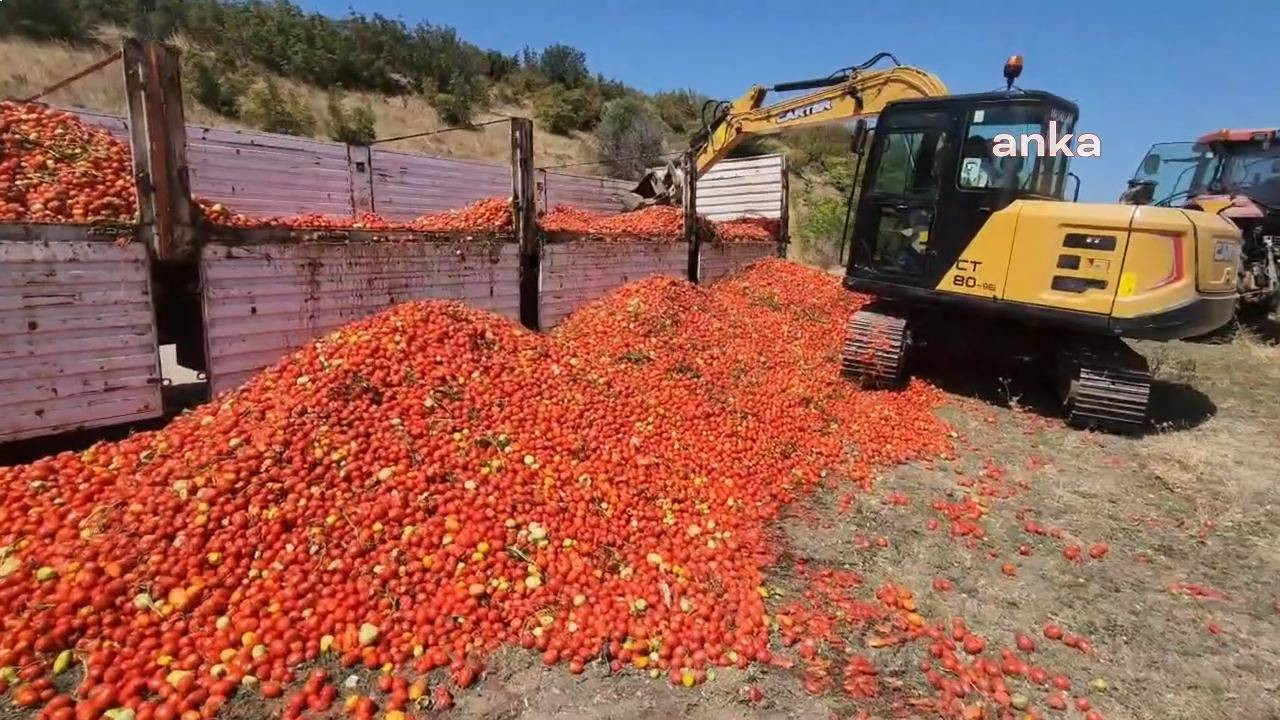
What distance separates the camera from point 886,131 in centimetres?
773

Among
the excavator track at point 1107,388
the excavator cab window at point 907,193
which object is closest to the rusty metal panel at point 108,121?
the excavator cab window at point 907,193

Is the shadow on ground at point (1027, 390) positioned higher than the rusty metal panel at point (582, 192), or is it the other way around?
the rusty metal panel at point (582, 192)

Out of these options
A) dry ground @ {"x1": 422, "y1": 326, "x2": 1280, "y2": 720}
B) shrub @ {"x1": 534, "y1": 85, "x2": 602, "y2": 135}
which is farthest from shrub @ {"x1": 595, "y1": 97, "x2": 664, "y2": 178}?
dry ground @ {"x1": 422, "y1": 326, "x2": 1280, "y2": 720}

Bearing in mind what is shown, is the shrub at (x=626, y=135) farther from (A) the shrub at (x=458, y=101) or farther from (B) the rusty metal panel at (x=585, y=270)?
(B) the rusty metal panel at (x=585, y=270)

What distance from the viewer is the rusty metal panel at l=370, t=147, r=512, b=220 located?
998cm

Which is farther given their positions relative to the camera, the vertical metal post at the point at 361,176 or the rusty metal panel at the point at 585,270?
the vertical metal post at the point at 361,176

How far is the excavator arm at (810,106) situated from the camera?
29.0 feet

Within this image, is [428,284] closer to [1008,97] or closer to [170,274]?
[170,274]

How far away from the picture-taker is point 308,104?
23.9 meters

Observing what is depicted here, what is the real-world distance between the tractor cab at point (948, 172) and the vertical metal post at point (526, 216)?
4.03 meters

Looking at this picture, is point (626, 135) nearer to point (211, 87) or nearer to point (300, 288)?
point (211, 87)

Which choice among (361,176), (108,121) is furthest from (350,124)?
(108,121)

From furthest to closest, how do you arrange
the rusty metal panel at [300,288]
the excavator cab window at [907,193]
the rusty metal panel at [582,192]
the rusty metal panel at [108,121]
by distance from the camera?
the rusty metal panel at [582,192] < the excavator cab window at [907,193] < the rusty metal panel at [108,121] < the rusty metal panel at [300,288]

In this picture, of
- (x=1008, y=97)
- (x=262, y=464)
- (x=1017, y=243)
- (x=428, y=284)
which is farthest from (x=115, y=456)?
(x=1008, y=97)
